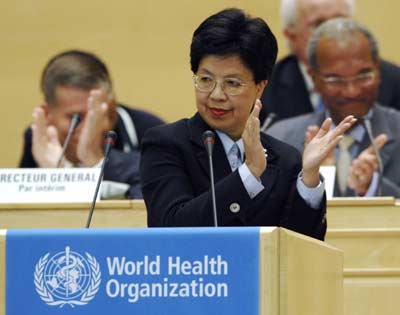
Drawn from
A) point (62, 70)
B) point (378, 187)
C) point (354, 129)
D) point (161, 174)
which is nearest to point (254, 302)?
point (161, 174)

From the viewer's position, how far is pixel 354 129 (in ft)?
25.2

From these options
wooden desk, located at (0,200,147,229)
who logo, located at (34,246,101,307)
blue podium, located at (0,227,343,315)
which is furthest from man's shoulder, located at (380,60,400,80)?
who logo, located at (34,246,101,307)

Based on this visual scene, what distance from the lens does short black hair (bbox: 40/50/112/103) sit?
8000 mm

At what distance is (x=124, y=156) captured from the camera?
756cm

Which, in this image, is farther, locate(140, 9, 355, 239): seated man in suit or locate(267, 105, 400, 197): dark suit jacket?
locate(267, 105, 400, 197): dark suit jacket

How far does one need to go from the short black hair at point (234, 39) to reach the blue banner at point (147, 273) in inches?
43.0

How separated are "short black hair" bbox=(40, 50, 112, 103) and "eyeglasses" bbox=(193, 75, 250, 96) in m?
3.37

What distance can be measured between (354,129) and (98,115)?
4.46 feet

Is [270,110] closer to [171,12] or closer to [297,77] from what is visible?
[297,77]

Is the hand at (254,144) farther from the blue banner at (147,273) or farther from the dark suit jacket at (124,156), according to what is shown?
the dark suit jacket at (124,156)

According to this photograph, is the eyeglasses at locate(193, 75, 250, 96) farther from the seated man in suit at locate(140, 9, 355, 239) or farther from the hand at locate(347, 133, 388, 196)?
the hand at locate(347, 133, 388, 196)

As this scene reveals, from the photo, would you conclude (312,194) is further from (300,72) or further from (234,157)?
(300,72)

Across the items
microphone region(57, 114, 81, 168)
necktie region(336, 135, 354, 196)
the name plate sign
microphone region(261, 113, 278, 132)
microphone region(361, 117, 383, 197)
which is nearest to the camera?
the name plate sign

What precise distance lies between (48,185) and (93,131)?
1.23 meters
